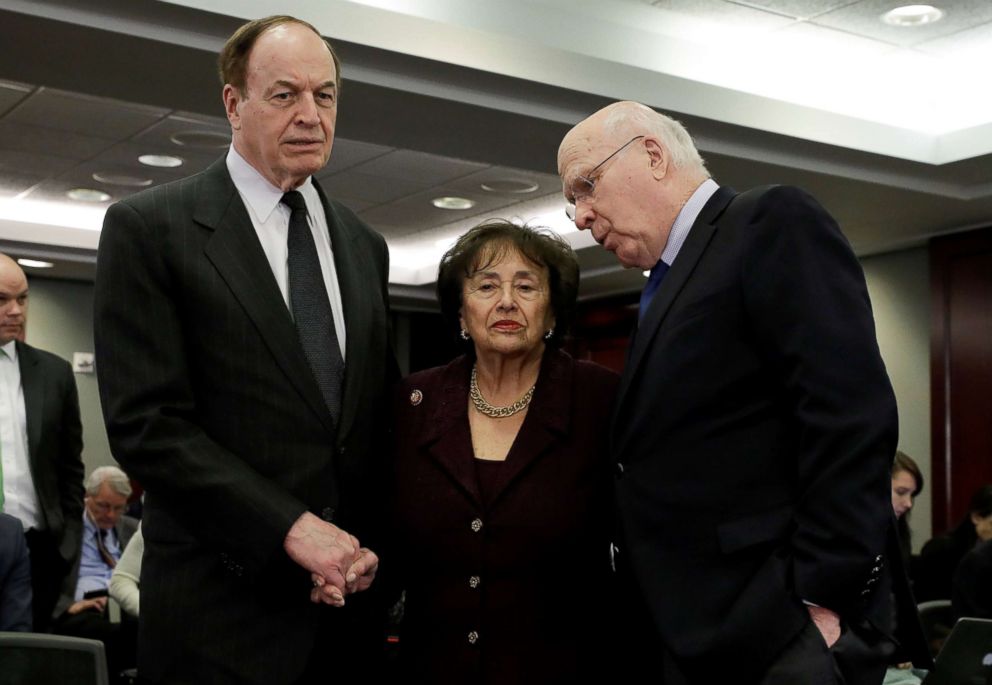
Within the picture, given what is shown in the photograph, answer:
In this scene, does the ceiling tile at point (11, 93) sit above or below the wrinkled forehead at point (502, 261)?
above

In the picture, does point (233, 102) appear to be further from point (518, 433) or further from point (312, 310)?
point (518, 433)

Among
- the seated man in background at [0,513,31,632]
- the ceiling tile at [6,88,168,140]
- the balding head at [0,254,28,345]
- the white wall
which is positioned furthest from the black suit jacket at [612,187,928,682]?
the white wall

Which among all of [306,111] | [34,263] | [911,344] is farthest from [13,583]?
[34,263]

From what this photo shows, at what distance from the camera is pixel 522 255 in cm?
218

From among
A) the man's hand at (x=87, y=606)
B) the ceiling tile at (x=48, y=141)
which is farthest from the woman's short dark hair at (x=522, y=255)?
the ceiling tile at (x=48, y=141)

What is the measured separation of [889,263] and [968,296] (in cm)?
92

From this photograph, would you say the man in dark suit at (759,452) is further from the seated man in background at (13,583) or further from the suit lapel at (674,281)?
the seated man in background at (13,583)

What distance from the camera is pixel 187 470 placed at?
1.53 m

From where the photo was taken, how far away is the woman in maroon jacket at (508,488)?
2018 mm

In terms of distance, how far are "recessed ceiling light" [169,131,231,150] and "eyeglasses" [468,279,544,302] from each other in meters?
5.03

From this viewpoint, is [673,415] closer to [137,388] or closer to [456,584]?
[456,584]

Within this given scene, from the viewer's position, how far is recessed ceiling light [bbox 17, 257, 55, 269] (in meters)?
10.3

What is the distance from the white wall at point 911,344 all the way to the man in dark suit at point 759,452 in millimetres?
7259

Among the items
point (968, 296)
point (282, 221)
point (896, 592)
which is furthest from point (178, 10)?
point (968, 296)
